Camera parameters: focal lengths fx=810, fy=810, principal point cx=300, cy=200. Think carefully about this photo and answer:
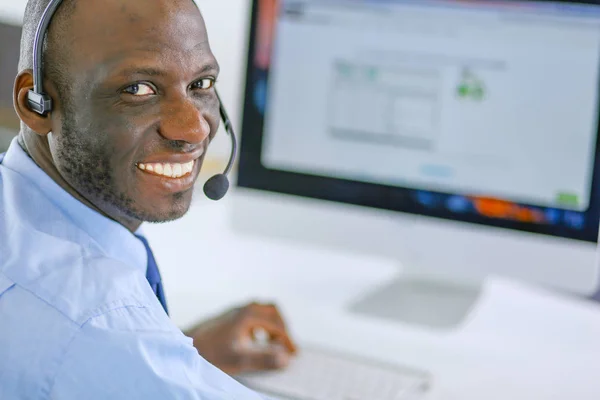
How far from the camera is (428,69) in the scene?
46.4 inches

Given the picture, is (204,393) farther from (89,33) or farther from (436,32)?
(436,32)

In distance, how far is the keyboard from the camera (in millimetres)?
931

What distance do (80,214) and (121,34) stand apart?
177mm

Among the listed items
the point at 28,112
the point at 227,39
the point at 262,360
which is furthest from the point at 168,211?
the point at 227,39

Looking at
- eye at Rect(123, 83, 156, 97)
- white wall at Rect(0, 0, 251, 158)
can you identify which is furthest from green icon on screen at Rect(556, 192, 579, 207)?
white wall at Rect(0, 0, 251, 158)

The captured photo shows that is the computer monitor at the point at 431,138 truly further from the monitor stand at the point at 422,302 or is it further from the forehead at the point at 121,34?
the forehead at the point at 121,34

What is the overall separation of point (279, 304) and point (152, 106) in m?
0.62

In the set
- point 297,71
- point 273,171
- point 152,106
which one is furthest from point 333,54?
point 152,106

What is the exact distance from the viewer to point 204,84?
75 centimetres

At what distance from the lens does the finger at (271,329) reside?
1.06 m

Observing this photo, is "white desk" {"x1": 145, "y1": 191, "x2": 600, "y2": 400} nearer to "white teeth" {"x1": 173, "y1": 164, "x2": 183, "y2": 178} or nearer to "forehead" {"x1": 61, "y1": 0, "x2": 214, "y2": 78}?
"white teeth" {"x1": 173, "y1": 164, "x2": 183, "y2": 178}

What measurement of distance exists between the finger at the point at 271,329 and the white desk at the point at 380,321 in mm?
56

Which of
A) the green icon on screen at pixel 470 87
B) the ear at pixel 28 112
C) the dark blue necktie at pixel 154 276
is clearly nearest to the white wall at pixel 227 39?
the green icon on screen at pixel 470 87

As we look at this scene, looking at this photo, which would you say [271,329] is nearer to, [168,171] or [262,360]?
[262,360]
